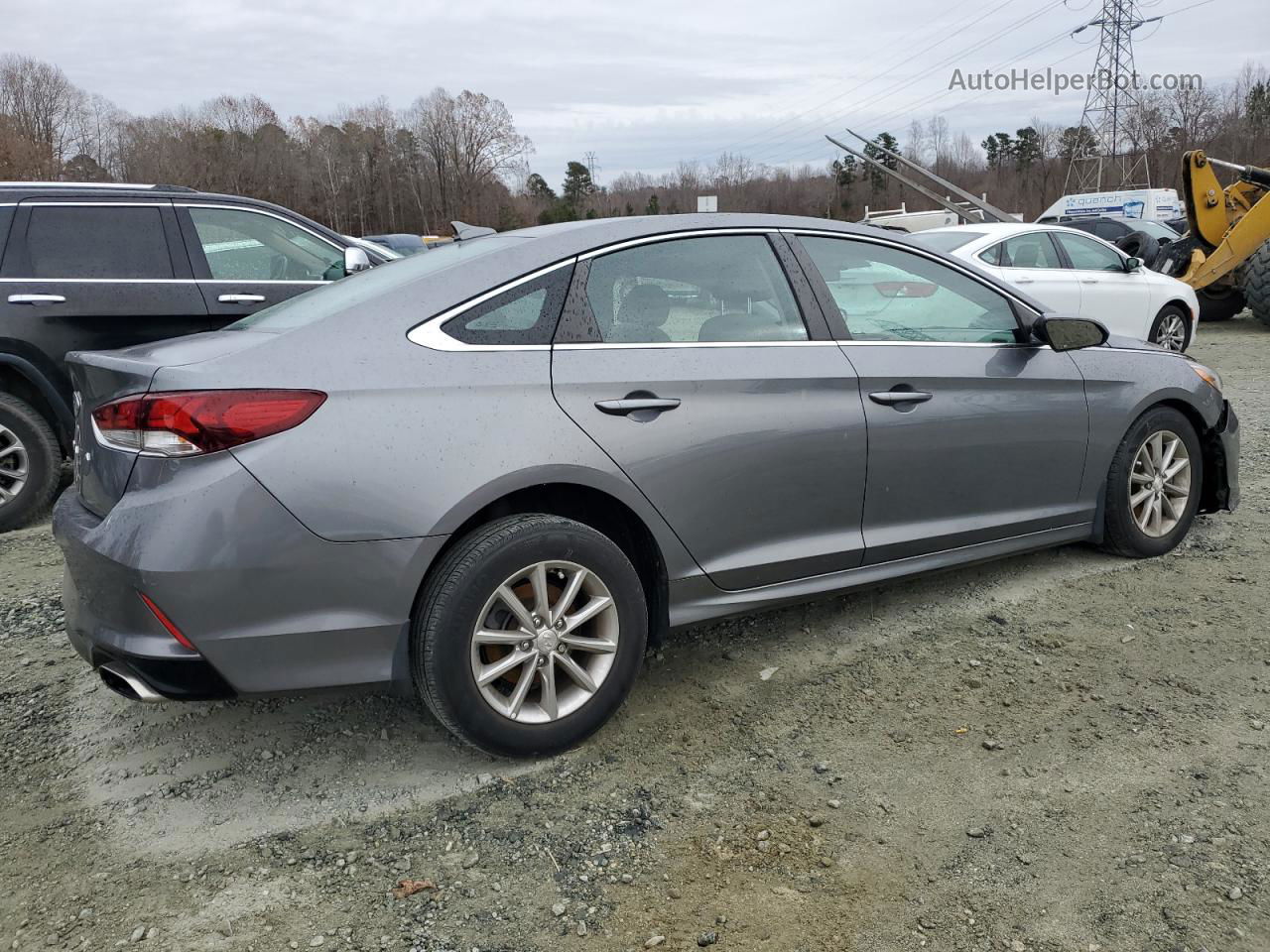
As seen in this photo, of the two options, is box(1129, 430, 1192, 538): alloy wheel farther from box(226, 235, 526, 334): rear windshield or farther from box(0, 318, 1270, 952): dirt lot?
box(226, 235, 526, 334): rear windshield

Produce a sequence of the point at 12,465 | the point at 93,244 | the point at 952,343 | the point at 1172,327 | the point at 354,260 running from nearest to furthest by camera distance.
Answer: the point at 952,343 < the point at 354,260 < the point at 12,465 < the point at 93,244 < the point at 1172,327

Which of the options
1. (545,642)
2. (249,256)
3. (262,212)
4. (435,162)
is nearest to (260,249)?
(249,256)

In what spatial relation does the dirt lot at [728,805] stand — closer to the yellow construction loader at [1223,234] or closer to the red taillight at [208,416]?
the red taillight at [208,416]

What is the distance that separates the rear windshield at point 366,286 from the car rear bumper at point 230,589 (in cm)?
59

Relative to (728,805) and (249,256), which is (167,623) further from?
(249,256)

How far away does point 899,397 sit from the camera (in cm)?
353

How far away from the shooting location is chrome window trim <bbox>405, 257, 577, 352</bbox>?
9.11 feet

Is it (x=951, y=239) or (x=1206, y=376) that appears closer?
(x=1206, y=376)

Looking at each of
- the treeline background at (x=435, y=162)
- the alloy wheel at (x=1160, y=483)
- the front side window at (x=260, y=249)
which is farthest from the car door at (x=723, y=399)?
the treeline background at (x=435, y=162)

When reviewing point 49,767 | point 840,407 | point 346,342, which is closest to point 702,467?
point 840,407

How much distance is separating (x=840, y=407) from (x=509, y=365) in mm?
1194

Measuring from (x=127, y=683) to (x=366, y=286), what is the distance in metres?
1.34

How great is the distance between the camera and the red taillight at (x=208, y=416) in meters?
2.48

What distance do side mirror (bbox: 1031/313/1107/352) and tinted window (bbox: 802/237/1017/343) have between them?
11 cm
